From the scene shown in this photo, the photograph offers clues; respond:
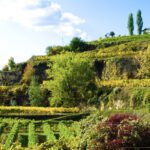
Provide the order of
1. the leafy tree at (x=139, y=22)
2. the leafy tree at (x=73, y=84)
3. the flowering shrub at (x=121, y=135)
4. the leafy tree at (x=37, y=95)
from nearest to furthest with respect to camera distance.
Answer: the flowering shrub at (x=121, y=135) → the leafy tree at (x=73, y=84) → the leafy tree at (x=37, y=95) → the leafy tree at (x=139, y=22)

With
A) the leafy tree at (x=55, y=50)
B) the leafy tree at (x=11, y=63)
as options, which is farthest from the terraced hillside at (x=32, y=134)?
the leafy tree at (x=55, y=50)

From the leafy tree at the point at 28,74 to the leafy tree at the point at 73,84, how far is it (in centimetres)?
1135

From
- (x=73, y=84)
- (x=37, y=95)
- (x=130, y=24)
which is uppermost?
(x=130, y=24)

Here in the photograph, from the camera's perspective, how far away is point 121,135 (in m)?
9.27

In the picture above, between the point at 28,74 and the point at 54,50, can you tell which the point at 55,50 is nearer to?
the point at 54,50

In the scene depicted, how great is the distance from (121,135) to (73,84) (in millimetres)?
20096

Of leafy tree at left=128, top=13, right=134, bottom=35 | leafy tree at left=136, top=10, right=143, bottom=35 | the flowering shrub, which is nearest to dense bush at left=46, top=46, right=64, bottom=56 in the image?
leafy tree at left=128, top=13, right=134, bottom=35

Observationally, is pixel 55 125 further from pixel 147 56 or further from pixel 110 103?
pixel 147 56

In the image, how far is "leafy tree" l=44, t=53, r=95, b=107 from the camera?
2897cm

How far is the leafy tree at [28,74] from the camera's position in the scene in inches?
1598

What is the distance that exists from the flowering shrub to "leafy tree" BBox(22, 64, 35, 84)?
31681 mm

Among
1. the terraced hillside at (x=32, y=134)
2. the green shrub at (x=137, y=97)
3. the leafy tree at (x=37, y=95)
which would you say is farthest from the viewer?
the leafy tree at (x=37, y=95)

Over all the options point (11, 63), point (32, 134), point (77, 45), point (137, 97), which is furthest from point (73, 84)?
point (11, 63)

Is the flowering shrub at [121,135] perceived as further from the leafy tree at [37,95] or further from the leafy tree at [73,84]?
the leafy tree at [37,95]
